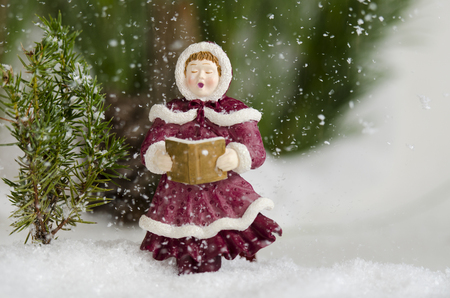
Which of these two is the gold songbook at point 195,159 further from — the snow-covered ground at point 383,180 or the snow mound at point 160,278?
the snow-covered ground at point 383,180

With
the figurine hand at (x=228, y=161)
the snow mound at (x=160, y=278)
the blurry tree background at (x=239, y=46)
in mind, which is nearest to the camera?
the snow mound at (x=160, y=278)

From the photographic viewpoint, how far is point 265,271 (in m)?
1.19

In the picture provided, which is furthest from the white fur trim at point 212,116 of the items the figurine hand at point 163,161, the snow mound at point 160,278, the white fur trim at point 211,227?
the snow mound at point 160,278

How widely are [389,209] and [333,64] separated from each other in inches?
22.5

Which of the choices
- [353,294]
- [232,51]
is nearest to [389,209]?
[353,294]

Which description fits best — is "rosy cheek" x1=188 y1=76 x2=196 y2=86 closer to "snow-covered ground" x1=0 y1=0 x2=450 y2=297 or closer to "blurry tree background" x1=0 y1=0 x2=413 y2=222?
"blurry tree background" x1=0 y1=0 x2=413 y2=222

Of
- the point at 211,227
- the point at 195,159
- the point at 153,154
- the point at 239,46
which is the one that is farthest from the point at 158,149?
the point at 239,46

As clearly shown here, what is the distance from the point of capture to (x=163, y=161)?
1171 mm

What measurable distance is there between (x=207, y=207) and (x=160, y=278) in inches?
8.6

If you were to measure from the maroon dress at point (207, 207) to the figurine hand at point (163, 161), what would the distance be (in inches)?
2.4

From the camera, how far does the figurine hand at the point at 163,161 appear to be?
117 cm

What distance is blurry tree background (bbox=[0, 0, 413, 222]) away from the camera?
1483mm

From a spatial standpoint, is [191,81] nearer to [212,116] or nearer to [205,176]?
[212,116]

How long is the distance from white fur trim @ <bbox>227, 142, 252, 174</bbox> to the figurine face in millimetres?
178
